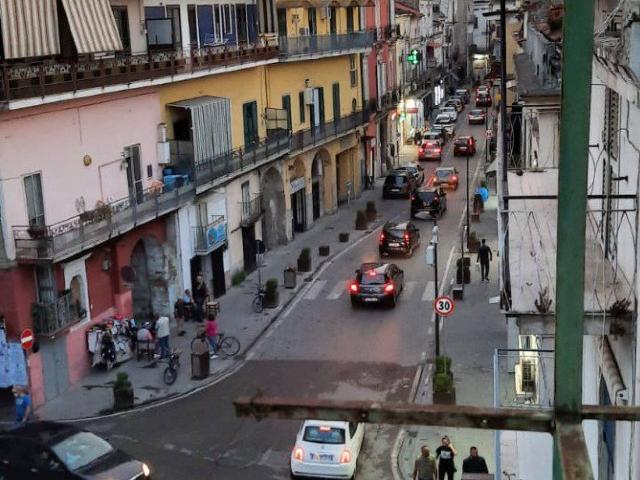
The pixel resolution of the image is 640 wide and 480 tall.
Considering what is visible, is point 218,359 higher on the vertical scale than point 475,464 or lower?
lower

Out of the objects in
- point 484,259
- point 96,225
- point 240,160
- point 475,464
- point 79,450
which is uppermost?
point 240,160

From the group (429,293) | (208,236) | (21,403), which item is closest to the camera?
(21,403)

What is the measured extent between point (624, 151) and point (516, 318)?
78.8 inches

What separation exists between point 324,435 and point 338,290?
51.5ft

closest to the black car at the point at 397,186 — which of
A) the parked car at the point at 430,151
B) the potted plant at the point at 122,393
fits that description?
the parked car at the point at 430,151

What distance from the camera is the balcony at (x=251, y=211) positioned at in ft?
124

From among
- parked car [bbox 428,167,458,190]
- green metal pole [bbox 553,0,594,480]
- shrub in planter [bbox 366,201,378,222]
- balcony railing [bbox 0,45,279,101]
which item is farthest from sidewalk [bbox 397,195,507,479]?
parked car [bbox 428,167,458,190]

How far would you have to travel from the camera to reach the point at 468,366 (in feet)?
86.1

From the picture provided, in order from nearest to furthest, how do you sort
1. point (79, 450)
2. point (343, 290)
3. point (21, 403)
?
1. point (79, 450)
2. point (21, 403)
3. point (343, 290)

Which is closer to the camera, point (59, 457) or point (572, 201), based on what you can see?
point (572, 201)

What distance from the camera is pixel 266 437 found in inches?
873

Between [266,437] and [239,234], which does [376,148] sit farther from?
[266,437]

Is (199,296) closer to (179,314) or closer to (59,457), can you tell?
(179,314)

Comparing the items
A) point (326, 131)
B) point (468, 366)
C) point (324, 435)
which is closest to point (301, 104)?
point (326, 131)
